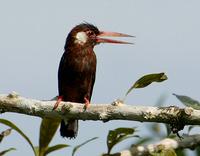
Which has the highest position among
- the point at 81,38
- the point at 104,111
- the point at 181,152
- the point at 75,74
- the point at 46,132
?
the point at 81,38

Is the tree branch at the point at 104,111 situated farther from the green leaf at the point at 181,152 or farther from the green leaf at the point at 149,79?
the green leaf at the point at 149,79

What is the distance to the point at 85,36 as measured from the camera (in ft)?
24.9

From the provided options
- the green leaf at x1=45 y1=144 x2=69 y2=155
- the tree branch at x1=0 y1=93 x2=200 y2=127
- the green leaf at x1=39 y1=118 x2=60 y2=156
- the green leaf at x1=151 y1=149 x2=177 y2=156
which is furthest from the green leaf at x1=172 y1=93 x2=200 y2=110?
the green leaf at x1=39 y1=118 x2=60 y2=156

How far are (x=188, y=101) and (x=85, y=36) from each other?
4.01 metres

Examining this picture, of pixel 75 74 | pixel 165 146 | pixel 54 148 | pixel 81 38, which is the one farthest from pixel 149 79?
pixel 81 38

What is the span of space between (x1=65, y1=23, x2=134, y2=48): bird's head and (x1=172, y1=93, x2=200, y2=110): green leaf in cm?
356

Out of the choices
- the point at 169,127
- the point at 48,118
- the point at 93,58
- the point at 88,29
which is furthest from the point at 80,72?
the point at 169,127

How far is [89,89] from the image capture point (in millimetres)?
7180

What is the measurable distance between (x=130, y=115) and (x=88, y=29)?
430 cm

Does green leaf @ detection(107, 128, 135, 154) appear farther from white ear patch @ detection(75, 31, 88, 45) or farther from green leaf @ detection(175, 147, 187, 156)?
white ear patch @ detection(75, 31, 88, 45)

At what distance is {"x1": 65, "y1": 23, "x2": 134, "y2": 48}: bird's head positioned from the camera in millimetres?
7461

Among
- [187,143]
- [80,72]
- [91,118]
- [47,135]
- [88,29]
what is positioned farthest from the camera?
[88,29]

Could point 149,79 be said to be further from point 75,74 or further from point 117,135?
point 75,74

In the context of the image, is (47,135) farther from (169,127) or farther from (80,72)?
(80,72)
